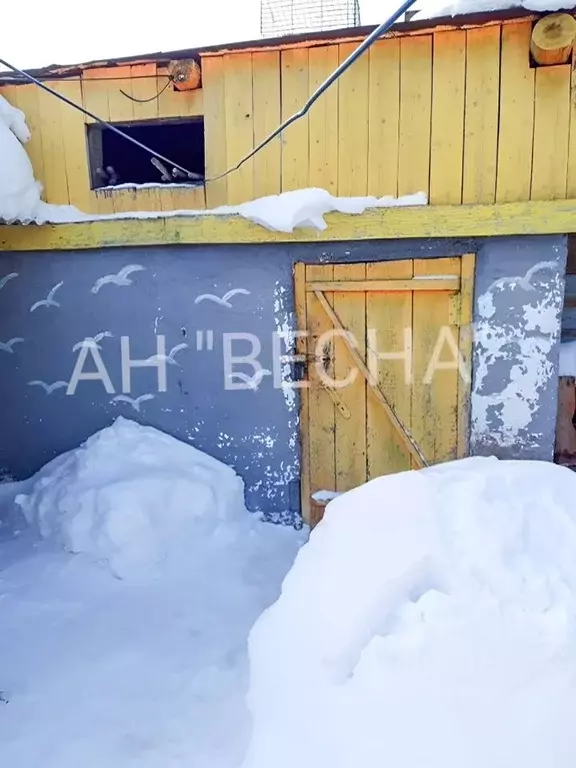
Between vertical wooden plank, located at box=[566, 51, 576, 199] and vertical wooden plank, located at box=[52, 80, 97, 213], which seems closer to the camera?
vertical wooden plank, located at box=[566, 51, 576, 199]

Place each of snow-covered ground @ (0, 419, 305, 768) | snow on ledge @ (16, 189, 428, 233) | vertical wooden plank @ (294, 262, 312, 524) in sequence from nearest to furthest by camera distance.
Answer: snow-covered ground @ (0, 419, 305, 768) < snow on ledge @ (16, 189, 428, 233) < vertical wooden plank @ (294, 262, 312, 524)

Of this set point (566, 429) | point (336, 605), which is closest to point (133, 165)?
point (566, 429)

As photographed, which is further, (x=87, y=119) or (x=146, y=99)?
(x=87, y=119)

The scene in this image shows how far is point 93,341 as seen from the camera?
15.1ft

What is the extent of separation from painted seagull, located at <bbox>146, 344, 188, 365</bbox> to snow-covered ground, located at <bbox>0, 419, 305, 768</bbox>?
0.56m

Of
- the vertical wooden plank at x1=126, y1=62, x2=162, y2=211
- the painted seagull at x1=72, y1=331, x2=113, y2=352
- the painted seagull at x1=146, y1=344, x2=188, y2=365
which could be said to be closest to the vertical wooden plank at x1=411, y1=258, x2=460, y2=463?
the painted seagull at x1=146, y1=344, x2=188, y2=365

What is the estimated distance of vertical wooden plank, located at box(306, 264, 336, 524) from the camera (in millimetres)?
4211

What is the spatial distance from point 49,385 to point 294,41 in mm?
3136

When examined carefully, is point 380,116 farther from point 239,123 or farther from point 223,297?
point 223,297

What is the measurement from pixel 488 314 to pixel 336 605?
110 inches

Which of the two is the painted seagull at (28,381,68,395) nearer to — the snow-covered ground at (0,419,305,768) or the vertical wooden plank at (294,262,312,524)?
the snow-covered ground at (0,419,305,768)

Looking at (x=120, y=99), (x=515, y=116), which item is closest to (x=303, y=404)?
(x=515, y=116)

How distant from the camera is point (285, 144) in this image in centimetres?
409

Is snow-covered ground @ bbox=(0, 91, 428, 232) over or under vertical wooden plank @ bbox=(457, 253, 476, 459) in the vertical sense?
over
